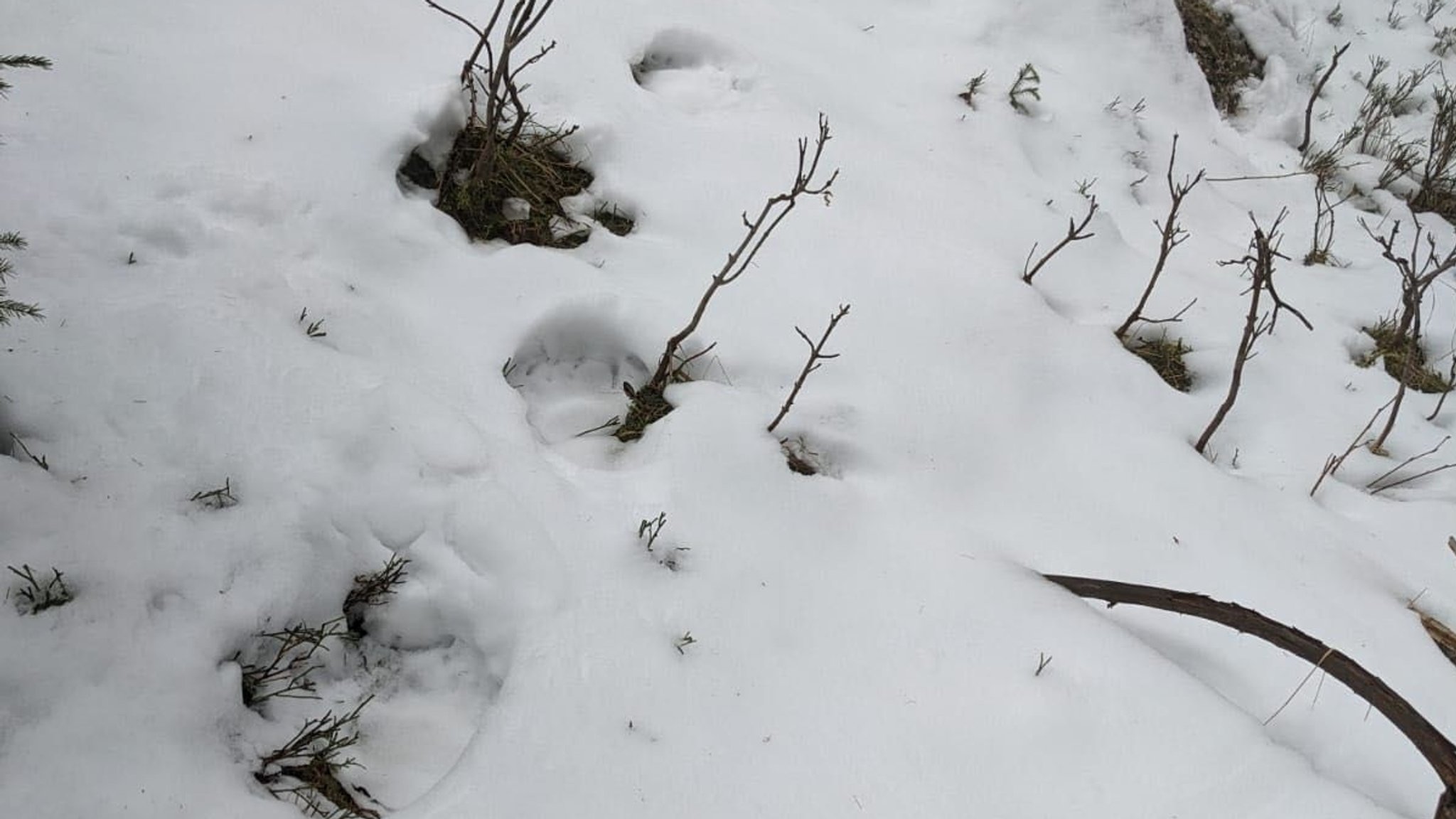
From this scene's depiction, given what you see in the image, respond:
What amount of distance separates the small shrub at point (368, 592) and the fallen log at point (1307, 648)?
57.3 inches

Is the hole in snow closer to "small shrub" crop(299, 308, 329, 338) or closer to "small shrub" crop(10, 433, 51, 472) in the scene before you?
"small shrub" crop(299, 308, 329, 338)

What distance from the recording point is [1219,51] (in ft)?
15.2

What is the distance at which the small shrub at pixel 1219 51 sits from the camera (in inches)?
179

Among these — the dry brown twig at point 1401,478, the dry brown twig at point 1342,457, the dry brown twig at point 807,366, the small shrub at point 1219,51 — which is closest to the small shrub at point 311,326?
the dry brown twig at point 807,366

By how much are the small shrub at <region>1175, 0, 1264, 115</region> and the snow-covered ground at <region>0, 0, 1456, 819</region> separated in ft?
6.55

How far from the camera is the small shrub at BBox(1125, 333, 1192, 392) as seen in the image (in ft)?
9.36

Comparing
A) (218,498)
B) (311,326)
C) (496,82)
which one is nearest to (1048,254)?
(496,82)

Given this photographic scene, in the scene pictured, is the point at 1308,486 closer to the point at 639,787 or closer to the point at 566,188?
the point at 639,787

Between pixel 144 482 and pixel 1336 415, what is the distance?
3469 mm

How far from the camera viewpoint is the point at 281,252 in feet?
6.69

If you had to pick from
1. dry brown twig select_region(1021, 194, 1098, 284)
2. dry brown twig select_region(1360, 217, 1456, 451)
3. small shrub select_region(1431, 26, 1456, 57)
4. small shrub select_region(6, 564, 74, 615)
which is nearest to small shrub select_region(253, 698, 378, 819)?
small shrub select_region(6, 564, 74, 615)

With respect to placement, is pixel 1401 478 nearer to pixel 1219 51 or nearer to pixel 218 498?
pixel 1219 51

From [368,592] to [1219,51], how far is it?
17.0 ft

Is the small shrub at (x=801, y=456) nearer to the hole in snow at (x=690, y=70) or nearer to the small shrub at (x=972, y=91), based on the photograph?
the hole in snow at (x=690, y=70)
